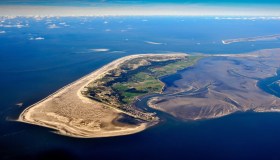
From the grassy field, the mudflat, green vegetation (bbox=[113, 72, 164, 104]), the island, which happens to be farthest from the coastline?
the mudflat

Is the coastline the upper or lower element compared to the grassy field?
lower

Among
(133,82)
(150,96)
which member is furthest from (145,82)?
(150,96)

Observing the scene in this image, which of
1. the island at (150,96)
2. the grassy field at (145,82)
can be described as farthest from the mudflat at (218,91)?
the grassy field at (145,82)

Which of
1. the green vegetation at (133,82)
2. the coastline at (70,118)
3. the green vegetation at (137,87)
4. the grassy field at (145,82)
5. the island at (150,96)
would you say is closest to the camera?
the coastline at (70,118)

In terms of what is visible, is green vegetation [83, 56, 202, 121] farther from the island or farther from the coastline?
the coastline

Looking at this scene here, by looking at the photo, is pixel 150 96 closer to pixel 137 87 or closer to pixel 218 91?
pixel 137 87

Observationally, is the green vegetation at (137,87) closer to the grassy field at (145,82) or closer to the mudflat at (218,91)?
the grassy field at (145,82)

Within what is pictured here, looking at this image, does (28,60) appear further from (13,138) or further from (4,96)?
(13,138)

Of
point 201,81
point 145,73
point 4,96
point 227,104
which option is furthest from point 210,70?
point 4,96
